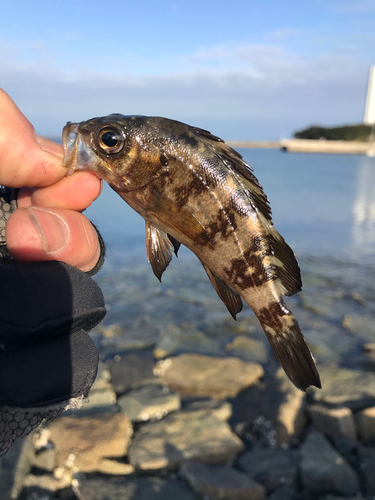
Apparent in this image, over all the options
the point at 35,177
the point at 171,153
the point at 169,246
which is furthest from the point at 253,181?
the point at 35,177

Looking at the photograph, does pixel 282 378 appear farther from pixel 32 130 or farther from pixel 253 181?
pixel 32 130

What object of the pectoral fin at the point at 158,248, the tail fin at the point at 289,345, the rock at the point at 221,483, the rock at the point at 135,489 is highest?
the pectoral fin at the point at 158,248

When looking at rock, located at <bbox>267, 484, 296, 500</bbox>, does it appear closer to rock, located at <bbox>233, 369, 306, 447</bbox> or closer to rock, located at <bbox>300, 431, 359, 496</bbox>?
rock, located at <bbox>300, 431, 359, 496</bbox>

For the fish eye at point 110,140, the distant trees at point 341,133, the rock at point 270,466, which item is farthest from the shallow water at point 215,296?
the distant trees at point 341,133

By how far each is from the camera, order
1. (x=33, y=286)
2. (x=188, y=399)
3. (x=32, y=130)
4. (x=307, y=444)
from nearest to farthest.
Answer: (x=33, y=286) → (x=32, y=130) → (x=307, y=444) → (x=188, y=399)

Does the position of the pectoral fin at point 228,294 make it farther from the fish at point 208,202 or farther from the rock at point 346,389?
the rock at point 346,389

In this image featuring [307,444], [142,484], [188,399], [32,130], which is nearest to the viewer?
[32,130]
